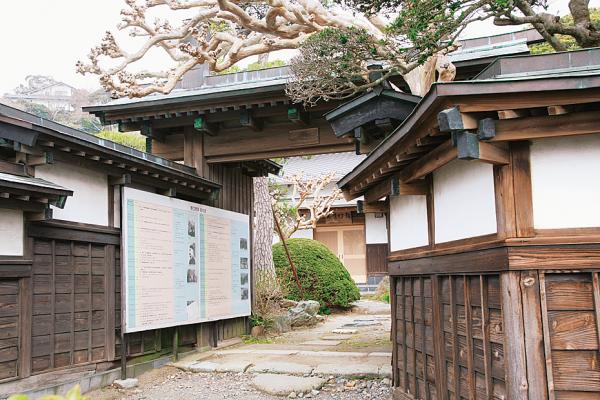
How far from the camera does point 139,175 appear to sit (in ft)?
28.4

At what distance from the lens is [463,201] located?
4.63 m

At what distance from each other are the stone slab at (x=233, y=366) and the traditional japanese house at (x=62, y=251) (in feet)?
3.19

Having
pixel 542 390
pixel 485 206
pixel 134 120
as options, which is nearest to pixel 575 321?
pixel 542 390

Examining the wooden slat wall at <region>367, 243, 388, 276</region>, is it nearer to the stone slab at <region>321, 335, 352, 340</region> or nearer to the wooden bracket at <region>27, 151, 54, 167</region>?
the stone slab at <region>321, 335, 352, 340</region>

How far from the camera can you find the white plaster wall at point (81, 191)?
7.21 metres

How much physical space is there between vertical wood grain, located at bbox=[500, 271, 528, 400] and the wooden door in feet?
69.8

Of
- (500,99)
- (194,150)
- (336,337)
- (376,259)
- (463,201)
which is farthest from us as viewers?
(376,259)

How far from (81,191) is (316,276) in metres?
9.94

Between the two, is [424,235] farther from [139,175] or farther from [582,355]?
[139,175]

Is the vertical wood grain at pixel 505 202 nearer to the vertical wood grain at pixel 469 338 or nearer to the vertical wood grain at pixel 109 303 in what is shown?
the vertical wood grain at pixel 469 338

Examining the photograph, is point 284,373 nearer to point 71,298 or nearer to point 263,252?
point 71,298

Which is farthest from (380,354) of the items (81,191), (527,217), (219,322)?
(527,217)

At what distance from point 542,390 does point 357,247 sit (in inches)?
852

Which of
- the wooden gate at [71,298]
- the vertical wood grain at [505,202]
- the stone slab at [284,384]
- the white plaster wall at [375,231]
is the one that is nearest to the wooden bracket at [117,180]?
the wooden gate at [71,298]
